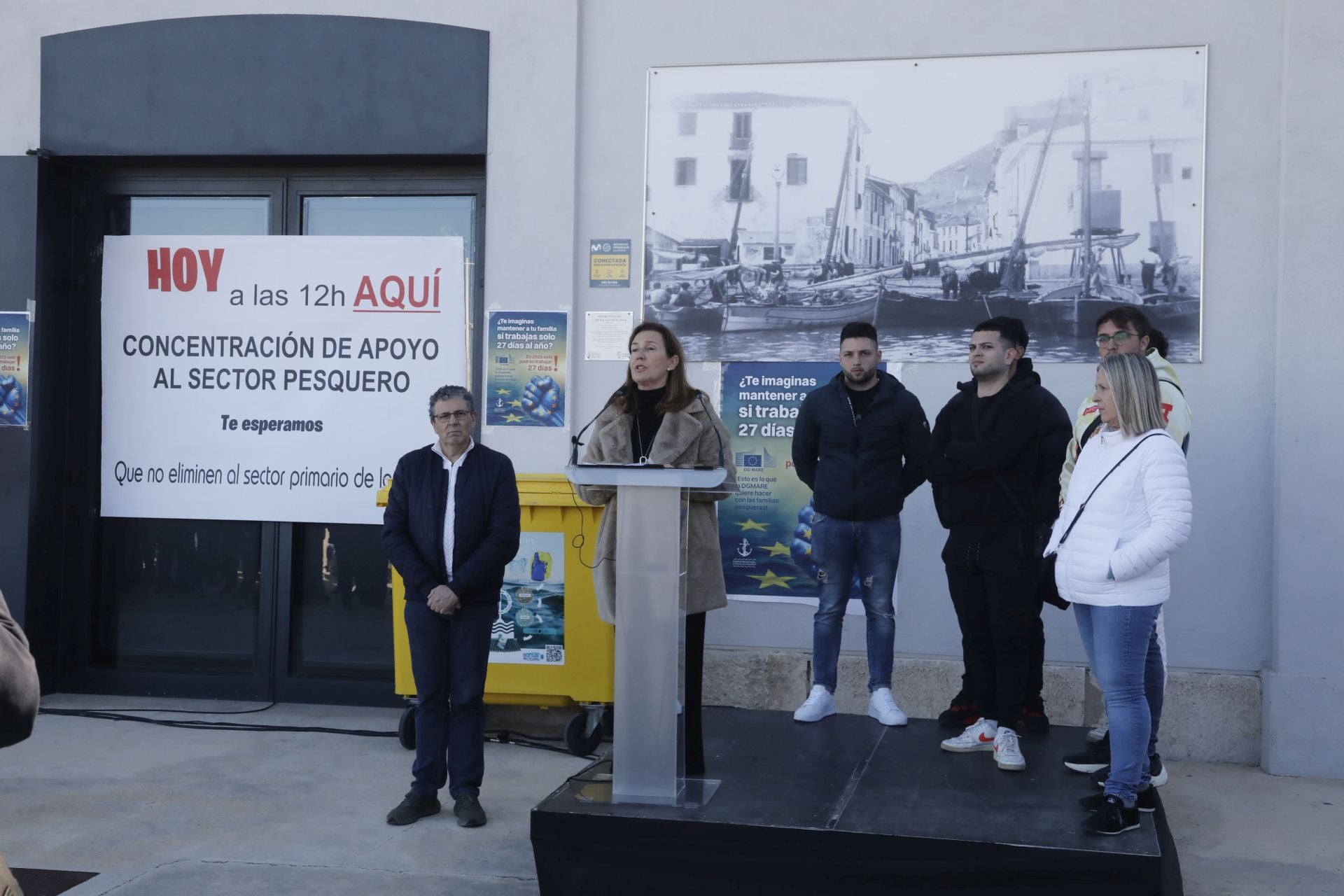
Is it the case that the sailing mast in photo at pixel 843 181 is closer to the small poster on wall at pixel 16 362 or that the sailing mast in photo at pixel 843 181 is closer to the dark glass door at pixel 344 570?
the dark glass door at pixel 344 570

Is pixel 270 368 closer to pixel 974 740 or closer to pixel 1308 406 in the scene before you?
pixel 974 740

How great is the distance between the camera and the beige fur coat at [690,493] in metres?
4.43

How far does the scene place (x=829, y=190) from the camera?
623 centimetres

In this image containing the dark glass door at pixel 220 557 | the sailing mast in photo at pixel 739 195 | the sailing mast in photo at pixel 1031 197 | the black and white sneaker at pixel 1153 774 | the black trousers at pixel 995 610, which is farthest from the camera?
the dark glass door at pixel 220 557

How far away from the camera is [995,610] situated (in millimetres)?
4699

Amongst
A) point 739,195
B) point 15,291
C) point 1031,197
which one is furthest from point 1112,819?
point 15,291

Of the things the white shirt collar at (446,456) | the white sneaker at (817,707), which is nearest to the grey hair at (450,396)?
the white shirt collar at (446,456)

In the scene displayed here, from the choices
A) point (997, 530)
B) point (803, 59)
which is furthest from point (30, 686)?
point (803, 59)

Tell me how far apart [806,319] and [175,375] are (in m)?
3.64

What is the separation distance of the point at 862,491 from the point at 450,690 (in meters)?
1.88

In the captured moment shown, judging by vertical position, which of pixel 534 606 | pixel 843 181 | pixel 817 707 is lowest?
pixel 817 707

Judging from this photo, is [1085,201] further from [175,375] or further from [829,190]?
[175,375]

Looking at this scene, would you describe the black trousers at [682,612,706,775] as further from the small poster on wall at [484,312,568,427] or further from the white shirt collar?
the small poster on wall at [484,312,568,427]

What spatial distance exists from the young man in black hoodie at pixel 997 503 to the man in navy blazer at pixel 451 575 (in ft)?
5.79
